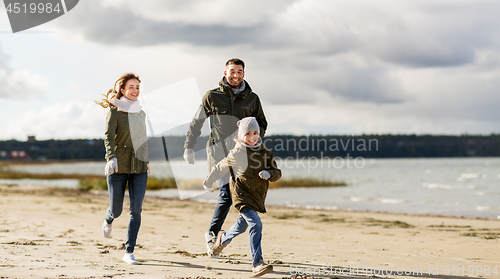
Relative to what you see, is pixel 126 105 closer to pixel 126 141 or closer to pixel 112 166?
pixel 126 141

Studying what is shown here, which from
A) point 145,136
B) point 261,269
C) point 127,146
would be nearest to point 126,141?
point 127,146

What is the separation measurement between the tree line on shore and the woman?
41883 mm

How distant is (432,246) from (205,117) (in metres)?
4.75

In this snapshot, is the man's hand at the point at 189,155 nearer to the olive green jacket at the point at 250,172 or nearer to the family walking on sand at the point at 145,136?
the family walking on sand at the point at 145,136

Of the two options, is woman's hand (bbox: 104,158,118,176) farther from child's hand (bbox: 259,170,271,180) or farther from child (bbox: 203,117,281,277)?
child's hand (bbox: 259,170,271,180)

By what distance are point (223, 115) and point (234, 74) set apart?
1.63ft

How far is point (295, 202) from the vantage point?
2084 cm

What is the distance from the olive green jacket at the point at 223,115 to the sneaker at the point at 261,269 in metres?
1.42

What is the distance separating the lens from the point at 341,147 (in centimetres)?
7662

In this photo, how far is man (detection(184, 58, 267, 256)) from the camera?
550 cm

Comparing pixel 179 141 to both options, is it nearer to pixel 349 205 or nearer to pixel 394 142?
pixel 349 205

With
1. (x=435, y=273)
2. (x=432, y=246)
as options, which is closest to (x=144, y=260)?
(x=435, y=273)

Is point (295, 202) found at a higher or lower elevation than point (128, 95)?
lower

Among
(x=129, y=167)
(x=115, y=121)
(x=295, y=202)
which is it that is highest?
(x=115, y=121)
